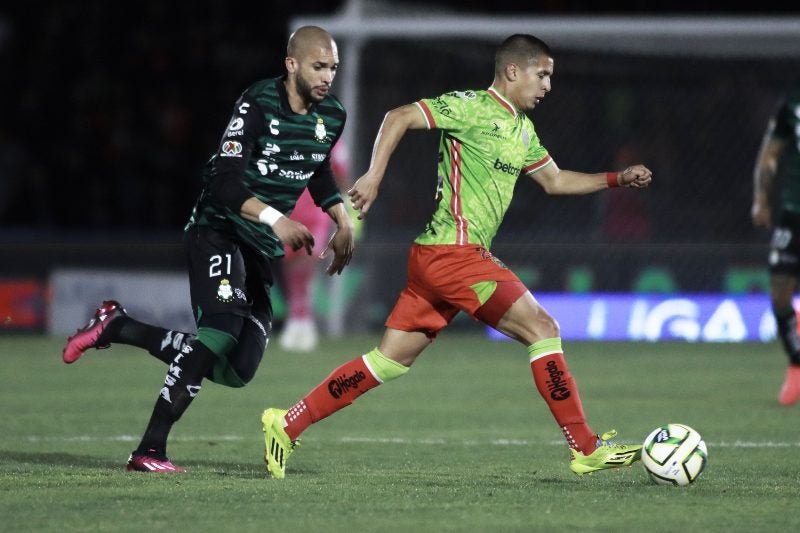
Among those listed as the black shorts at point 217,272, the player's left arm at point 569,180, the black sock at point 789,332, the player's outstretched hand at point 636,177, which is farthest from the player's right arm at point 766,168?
the black shorts at point 217,272

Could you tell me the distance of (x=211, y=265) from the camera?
6.46 meters

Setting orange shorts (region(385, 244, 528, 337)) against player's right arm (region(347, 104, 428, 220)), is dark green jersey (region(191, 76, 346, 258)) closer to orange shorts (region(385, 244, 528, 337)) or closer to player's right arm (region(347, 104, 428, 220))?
player's right arm (region(347, 104, 428, 220))

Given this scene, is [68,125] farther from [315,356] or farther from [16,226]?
[315,356]

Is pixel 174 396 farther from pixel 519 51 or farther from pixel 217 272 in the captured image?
pixel 519 51

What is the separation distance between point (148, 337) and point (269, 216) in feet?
3.87

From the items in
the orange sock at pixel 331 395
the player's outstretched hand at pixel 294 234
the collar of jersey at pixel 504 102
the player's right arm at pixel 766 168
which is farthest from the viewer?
the player's right arm at pixel 766 168

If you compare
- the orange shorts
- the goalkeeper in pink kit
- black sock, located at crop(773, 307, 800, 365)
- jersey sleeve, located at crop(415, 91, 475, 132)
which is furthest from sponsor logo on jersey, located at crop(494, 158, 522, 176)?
the goalkeeper in pink kit

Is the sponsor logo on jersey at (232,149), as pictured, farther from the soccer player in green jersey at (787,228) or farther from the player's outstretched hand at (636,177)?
the soccer player in green jersey at (787,228)

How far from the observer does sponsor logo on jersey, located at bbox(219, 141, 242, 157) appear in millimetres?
6227

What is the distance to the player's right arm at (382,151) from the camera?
597 cm

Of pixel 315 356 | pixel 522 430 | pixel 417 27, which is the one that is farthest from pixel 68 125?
pixel 522 430

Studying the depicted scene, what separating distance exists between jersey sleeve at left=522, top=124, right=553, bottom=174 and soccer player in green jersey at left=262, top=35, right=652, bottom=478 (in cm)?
5

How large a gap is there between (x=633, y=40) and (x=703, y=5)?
4598 millimetres

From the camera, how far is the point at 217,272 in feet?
21.1
